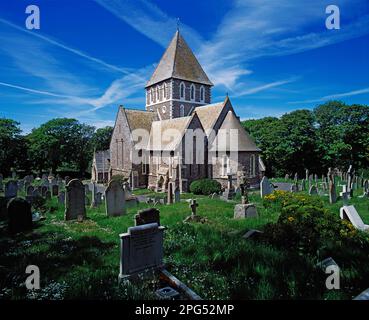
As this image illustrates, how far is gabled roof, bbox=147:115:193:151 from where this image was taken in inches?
903

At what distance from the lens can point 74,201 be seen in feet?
32.6

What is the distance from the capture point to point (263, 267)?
489 cm

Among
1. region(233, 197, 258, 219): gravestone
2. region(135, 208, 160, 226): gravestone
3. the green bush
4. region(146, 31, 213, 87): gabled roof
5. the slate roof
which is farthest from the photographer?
the slate roof

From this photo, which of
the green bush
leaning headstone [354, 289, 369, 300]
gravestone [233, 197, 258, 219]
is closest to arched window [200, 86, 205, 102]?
the green bush

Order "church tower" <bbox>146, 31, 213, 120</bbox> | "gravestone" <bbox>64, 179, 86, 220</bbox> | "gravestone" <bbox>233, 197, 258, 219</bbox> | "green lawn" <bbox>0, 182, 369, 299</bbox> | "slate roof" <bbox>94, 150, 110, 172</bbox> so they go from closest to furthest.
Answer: "green lawn" <bbox>0, 182, 369, 299</bbox>
"gravestone" <bbox>233, 197, 258, 219</bbox>
"gravestone" <bbox>64, 179, 86, 220</bbox>
"church tower" <bbox>146, 31, 213, 120</bbox>
"slate roof" <bbox>94, 150, 110, 172</bbox>

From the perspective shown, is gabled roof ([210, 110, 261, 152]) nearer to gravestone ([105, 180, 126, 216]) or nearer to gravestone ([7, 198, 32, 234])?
gravestone ([105, 180, 126, 216])

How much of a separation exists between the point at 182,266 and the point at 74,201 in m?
6.22

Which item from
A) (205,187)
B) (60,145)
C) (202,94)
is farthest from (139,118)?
(60,145)

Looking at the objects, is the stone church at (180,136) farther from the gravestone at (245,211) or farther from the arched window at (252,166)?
the gravestone at (245,211)

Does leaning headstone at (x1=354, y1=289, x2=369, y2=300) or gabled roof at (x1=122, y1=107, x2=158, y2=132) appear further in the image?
gabled roof at (x1=122, y1=107, x2=158, y2=132)

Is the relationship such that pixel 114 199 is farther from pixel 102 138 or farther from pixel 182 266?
pixel 102 138

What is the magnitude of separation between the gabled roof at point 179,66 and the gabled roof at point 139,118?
3.85m

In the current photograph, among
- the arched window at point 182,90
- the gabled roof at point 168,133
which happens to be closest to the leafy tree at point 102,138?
the arched window at point 182,90
